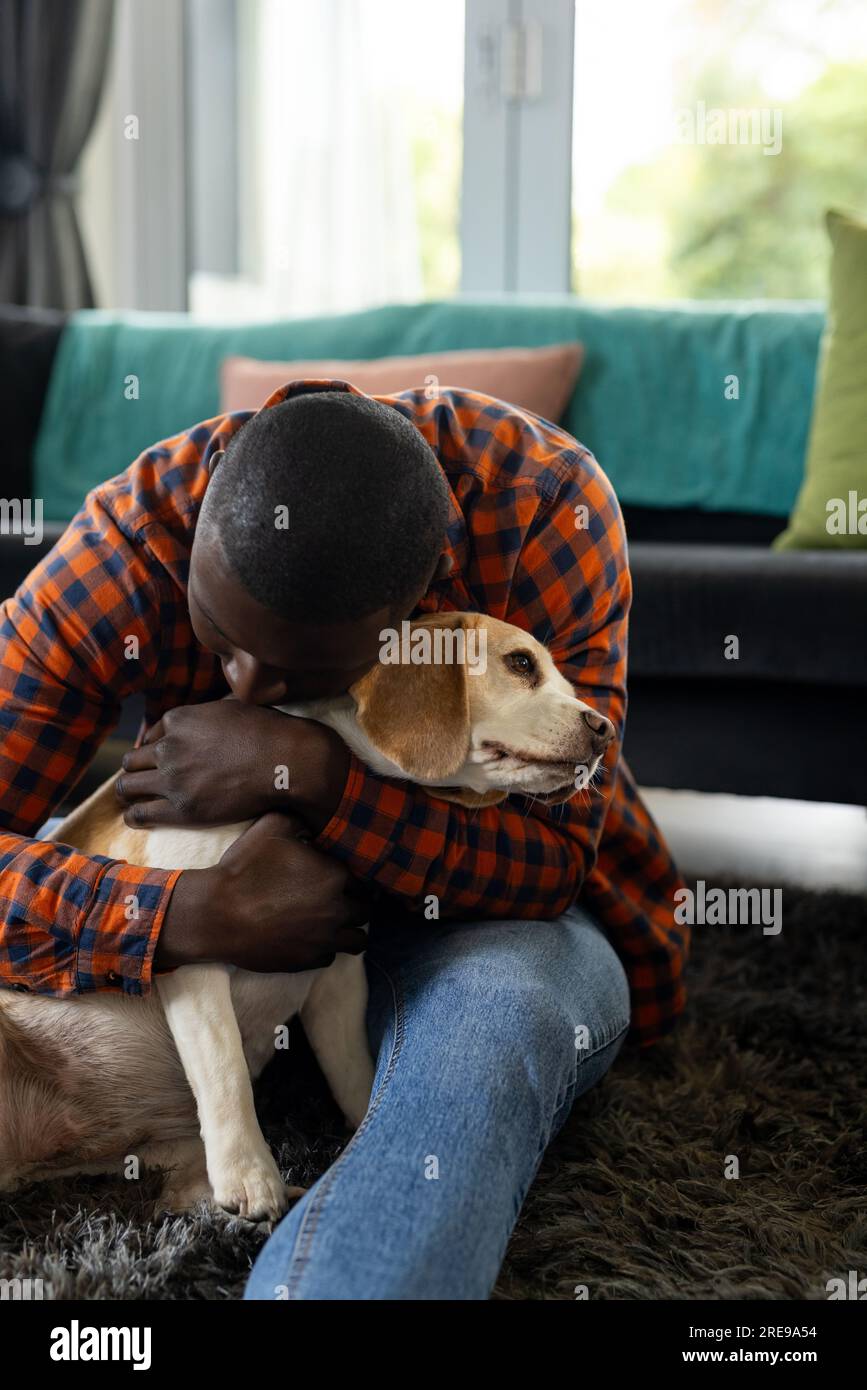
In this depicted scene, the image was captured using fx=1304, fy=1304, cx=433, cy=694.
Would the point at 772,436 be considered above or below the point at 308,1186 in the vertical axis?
above

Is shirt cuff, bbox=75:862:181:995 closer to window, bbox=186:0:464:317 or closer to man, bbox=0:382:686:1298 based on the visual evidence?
man, bbox=0:382:686:1298

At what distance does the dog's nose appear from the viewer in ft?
4.11

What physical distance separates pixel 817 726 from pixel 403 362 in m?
1.21

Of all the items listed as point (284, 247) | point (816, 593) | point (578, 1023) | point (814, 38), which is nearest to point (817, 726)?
point (816, 593)

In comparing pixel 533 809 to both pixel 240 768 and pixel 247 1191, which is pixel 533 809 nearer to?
pixel 240 768

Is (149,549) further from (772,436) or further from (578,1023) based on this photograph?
(772,436)

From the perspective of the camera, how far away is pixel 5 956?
1242 mm

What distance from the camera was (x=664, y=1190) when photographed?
1.31 metres

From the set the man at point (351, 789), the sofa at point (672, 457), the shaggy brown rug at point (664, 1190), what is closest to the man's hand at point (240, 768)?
the man at point (351, 789)

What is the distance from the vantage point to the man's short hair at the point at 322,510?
3.47ft

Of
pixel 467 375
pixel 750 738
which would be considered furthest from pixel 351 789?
pixel 467 375

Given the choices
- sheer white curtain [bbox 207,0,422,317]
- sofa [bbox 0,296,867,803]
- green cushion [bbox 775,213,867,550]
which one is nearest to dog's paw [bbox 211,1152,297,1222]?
sofa [bbox 0,296,867,803]

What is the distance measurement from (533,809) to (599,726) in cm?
21

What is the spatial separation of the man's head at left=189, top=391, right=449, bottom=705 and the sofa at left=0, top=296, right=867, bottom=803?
1129 millimetres
